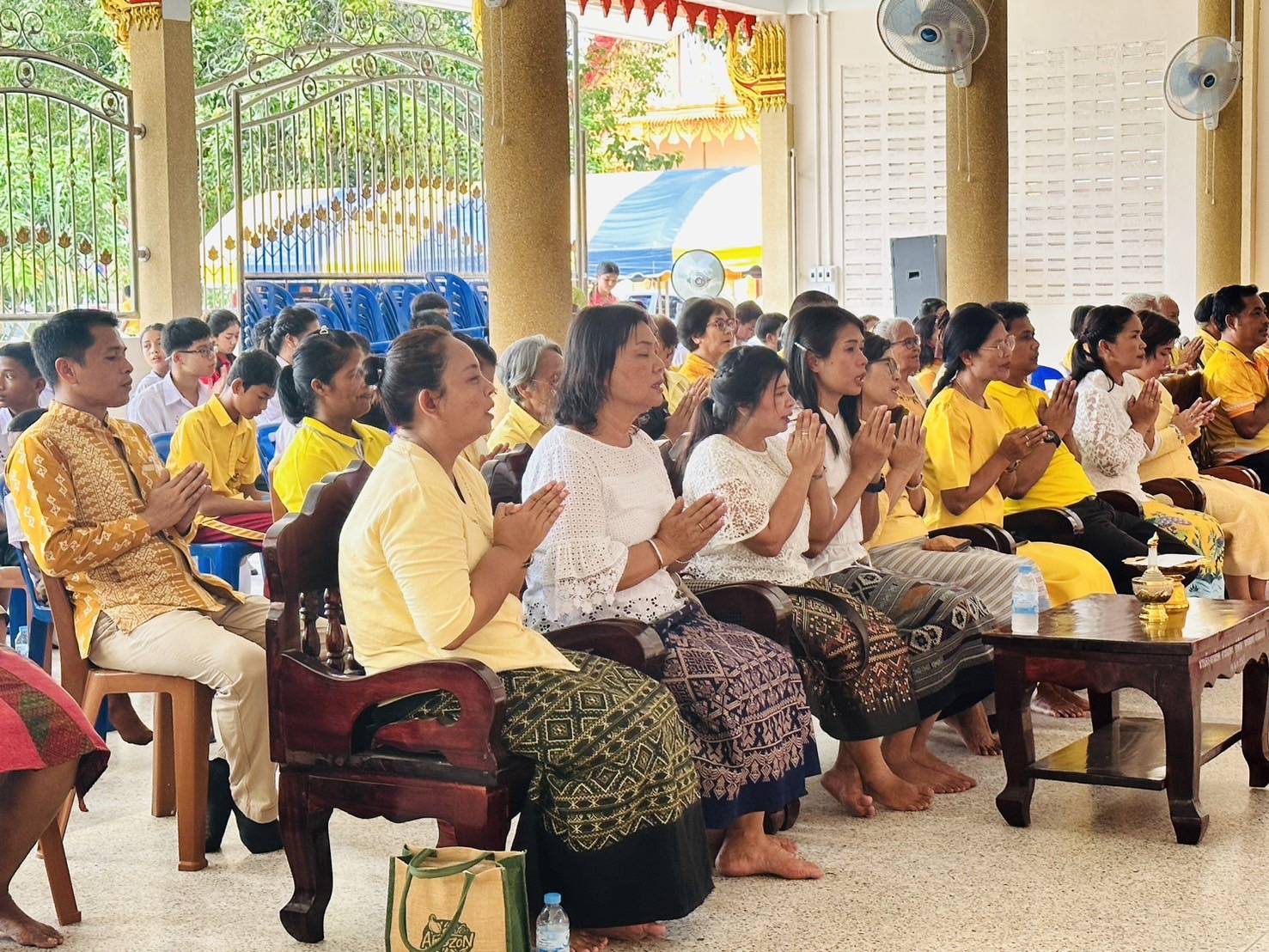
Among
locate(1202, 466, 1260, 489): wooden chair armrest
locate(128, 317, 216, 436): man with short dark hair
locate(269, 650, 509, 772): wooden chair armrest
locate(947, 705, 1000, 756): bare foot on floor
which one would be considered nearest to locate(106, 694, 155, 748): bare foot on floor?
locate(269, 650, 509, 772): wooden chair armrest

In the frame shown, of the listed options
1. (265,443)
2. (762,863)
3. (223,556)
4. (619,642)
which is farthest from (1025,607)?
A: (265,443)

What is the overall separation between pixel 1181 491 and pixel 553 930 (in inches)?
170

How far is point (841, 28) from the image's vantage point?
1310cm

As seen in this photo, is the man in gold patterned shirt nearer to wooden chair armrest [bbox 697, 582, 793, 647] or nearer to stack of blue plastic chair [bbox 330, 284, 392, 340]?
wooden chair armrest [bbox 697, 582, 793, 647]

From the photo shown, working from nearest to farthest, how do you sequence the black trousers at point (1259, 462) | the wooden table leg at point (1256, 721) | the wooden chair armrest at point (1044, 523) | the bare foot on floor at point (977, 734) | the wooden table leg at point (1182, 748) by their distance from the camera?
the wooden table leg at point (1182, 748) → the wooden table leg at point (1256, 721) → the bare foot on floor at point (977, 734) → the wooden chair armrest at point (1044, 523) → the black trousers at point (1259, 462)

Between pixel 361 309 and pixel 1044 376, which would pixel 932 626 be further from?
pixel 361 309

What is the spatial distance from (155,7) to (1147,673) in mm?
6524

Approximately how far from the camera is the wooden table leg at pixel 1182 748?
3938mm

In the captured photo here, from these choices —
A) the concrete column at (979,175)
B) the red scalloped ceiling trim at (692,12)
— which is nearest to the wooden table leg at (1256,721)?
the concrete column at (979,175)

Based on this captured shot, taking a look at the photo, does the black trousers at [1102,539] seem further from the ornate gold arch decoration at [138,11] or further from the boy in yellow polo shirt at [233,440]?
the ornate gold arch decoration at [138,11]

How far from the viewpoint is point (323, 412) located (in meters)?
4.79

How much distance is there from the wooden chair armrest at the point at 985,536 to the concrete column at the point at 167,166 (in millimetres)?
4744

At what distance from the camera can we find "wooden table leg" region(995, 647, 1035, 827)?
13.5 feet

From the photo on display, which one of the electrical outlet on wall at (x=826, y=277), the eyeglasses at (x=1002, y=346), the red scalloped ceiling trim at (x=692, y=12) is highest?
the red scalloped ceiling trim at (x=692, y=12)
